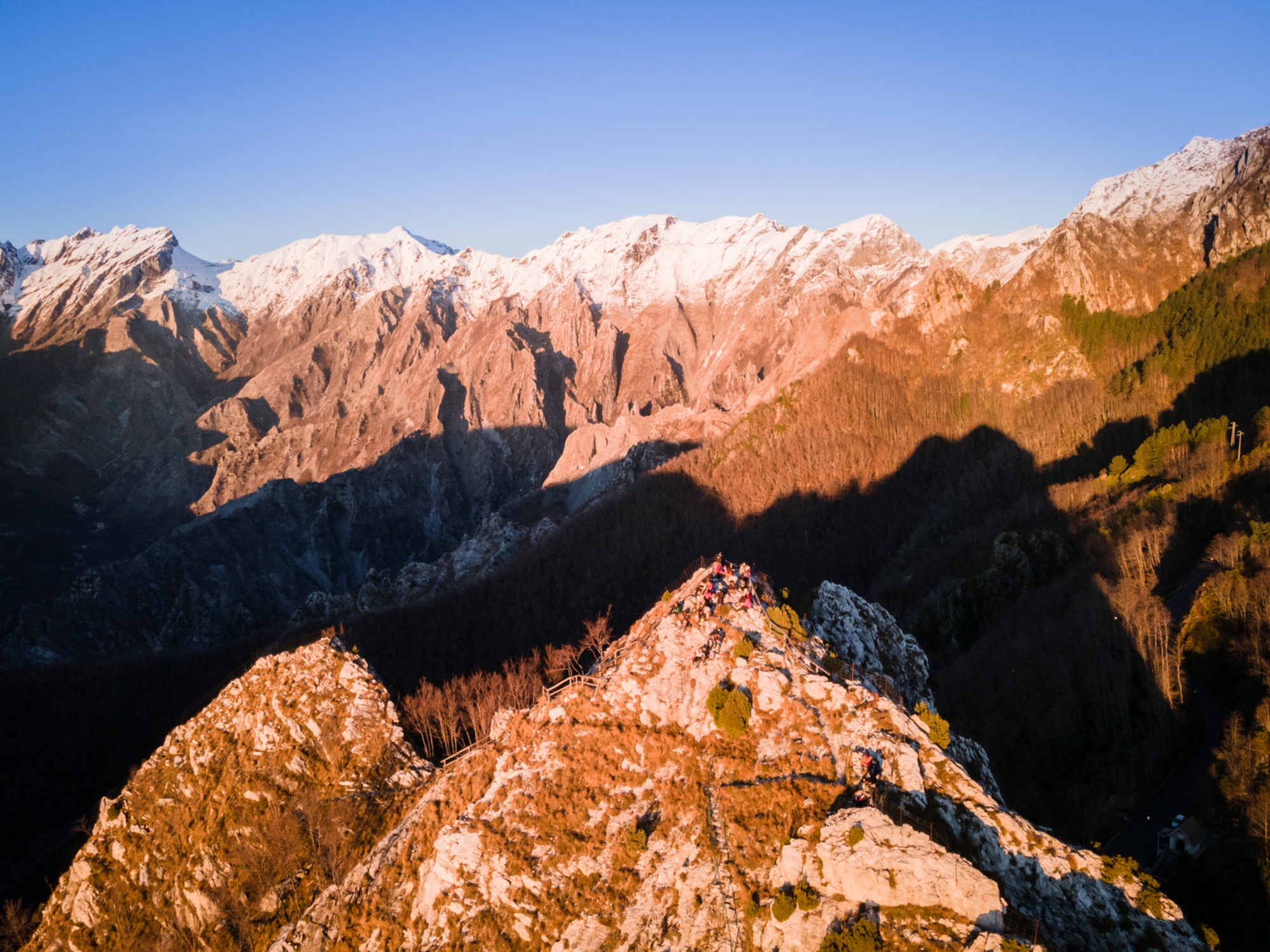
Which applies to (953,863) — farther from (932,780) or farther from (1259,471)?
(1259,471)

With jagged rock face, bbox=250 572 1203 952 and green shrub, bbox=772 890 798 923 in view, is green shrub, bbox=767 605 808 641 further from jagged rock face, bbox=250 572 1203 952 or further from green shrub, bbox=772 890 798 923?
green shrub, bbox=772 890 798 923

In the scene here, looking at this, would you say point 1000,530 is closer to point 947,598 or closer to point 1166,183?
point 947,598

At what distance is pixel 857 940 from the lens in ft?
61.7

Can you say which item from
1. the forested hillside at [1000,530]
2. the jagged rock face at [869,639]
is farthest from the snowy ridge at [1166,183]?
the jagged rock face at [869,639]

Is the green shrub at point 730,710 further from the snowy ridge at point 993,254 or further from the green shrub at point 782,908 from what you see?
the snowy ridge at point 993,254

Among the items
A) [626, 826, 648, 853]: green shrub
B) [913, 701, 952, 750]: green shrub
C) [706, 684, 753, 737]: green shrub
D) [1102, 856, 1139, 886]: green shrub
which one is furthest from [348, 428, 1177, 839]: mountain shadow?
[626, 826, 648, 853]: green shrub

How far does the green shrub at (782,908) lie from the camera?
2016cm

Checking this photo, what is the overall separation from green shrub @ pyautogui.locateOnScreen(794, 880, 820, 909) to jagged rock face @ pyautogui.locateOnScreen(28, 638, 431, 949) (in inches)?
731

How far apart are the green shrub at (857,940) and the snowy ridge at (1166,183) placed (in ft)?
529

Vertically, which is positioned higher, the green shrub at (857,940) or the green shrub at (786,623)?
the green shrub at (786,623)

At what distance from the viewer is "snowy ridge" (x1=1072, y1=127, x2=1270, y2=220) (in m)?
137

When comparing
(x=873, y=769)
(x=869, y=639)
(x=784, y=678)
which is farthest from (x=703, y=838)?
(x=869, y=639)

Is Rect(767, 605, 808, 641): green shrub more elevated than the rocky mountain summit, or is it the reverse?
Rect(767, 605, 808, 641): green shrub

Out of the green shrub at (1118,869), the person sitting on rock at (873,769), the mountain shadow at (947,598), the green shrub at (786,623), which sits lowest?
the mountain shadow at (947,598)
